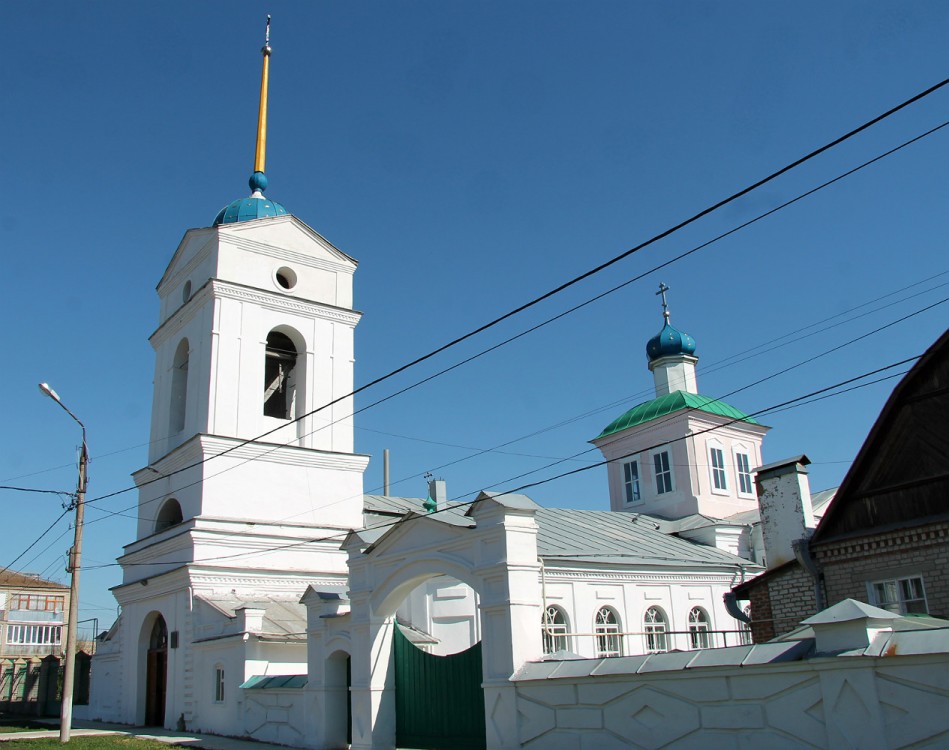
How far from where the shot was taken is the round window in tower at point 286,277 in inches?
1013

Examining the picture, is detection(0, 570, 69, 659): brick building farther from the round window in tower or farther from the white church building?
the round window in tower

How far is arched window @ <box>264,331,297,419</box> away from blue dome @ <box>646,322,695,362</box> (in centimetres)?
1509

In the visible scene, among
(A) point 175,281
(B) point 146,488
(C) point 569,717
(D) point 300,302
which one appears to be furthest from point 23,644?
(C) point 569,717

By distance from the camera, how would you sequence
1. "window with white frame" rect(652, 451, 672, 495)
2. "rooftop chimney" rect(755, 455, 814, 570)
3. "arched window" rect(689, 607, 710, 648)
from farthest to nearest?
"window with white frame" rect(652, 451, 672, 495) → "arched window" rect(689, 607, 710, 648) → "rooftop chimney" rect(755, 455, 814, 570)

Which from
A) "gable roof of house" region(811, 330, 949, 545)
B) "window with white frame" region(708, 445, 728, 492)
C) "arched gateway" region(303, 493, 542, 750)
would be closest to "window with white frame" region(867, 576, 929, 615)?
"gable roof of house" region(811, 330, 949, 545)

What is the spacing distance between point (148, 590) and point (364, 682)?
10402mm

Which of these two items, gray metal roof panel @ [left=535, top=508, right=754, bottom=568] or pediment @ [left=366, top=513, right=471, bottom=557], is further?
gray metal roof panel @ [left=535, top=508, right=754, bottom=568]

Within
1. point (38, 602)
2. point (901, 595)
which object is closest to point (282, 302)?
point (901, 595)

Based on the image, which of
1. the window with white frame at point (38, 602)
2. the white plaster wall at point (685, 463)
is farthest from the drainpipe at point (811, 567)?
the window with white frame at point (38, 602)

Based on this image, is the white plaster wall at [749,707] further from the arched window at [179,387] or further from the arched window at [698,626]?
the arched window at [179,387]

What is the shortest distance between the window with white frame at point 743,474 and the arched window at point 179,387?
1902cm

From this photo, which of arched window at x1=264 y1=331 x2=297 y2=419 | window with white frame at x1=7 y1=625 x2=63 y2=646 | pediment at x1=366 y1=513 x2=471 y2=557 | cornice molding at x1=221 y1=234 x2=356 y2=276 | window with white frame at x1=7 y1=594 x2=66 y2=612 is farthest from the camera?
window with white frame at x1=7 y1=594 x2=66 y2=612

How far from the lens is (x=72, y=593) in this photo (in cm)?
1853

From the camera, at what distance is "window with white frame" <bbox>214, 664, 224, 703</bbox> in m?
19.4
